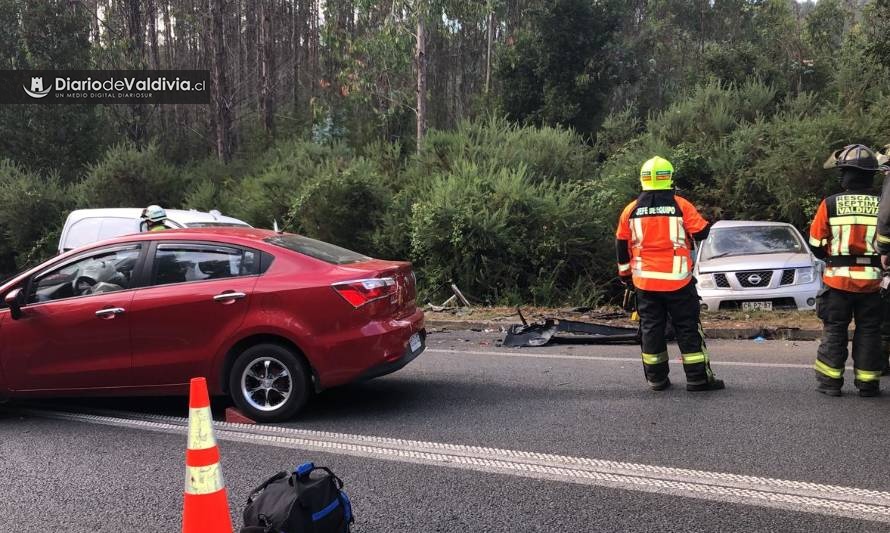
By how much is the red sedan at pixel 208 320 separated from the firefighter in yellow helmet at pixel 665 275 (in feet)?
6.34

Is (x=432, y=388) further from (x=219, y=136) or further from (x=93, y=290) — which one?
(x=219, y=136)

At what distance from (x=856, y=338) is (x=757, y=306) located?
4316 millimetres

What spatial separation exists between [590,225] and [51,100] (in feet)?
70.4

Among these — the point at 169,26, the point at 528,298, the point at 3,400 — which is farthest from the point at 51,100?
the point at 3,400

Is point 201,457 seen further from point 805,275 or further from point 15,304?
point 805,275

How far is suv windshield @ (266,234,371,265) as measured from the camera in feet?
18.4

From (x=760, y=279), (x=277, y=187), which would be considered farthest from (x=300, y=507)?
(x=277, y=187)

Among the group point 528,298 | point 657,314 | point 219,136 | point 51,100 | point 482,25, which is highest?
point 482,25

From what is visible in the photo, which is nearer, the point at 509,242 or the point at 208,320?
the point at 208,320

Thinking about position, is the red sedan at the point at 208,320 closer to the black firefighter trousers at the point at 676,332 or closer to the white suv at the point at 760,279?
the black firefighter trousers at the point at 676,332

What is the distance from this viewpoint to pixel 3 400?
5.82 meters

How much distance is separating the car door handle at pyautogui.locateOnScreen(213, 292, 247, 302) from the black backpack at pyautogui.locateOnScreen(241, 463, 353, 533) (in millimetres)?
2330

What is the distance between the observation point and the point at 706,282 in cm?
998

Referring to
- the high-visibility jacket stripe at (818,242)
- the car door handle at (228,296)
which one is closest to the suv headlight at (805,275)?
the high-visibility jacket stripe at (818,242)
